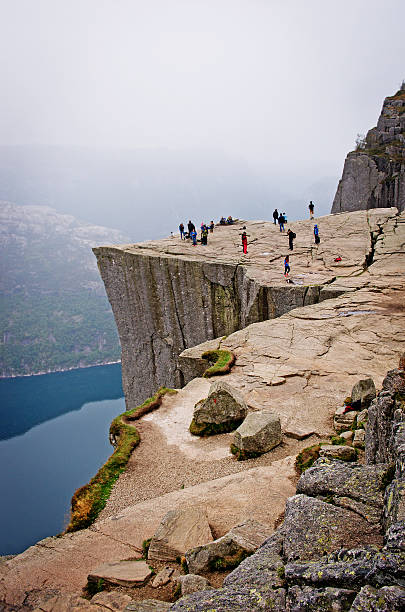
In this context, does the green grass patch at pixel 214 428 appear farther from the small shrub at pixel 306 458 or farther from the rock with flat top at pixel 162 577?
the rock with flat top at pixel 162 577

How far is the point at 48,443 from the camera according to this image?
192 ft

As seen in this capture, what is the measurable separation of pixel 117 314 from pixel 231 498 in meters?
23.7

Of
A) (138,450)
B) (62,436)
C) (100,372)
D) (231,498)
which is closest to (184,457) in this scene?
(138,450)

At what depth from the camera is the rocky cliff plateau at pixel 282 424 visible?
13.1 feet

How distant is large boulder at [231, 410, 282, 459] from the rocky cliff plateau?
265mm

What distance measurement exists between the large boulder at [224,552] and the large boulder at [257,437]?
10.4 feet

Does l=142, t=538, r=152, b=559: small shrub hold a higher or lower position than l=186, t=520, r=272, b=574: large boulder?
lower

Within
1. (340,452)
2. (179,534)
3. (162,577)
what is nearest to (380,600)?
(162,577)

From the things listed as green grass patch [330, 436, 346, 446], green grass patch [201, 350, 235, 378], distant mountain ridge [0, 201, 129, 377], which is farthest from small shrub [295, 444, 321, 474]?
distant mountain ridge [0, 201, 129, 377]

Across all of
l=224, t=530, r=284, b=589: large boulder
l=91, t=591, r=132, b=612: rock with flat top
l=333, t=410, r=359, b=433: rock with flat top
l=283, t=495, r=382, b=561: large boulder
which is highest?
l=283, t=495, r=382, b=561: large boulder

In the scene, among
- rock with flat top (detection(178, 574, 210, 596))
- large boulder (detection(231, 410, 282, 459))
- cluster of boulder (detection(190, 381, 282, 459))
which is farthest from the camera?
cluster of boulder (detection(190, 381, 282, 459))

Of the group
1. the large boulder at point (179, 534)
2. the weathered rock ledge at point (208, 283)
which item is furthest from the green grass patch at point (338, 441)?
the weathered rock ledge at point (208, 283)

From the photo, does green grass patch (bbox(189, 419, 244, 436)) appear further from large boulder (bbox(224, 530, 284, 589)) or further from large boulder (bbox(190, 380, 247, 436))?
large boulder (bbox(224, 530, 284, 589))

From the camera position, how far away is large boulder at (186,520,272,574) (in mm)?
5402
